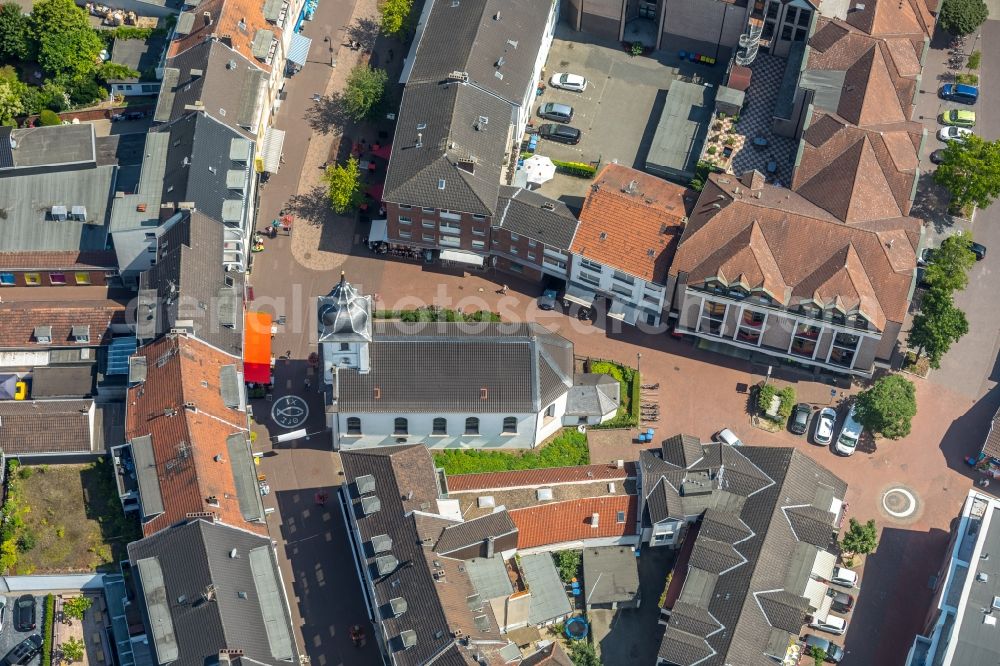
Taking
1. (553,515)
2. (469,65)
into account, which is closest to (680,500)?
(553,515)

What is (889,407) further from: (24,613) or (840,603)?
(24,613)

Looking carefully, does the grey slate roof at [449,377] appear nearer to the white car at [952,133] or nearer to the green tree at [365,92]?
the green tree at [365,92]

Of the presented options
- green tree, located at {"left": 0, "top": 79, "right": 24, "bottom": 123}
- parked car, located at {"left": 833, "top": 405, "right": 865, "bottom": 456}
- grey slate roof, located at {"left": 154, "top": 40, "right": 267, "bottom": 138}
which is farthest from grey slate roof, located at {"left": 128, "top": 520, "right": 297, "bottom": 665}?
green tree, located at {"left": 0, "top": 79, "right": 24, "bottom": 123}

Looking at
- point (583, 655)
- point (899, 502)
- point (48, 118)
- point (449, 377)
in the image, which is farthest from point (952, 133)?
point (48, 118)

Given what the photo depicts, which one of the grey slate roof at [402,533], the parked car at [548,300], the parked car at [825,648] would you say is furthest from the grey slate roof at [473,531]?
the parked car at [825,648]

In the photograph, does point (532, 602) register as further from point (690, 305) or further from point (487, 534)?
point (690, 305)

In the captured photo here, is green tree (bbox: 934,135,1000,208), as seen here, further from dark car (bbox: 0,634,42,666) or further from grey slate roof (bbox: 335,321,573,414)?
dark car (bbox: 0,634,42,666)
